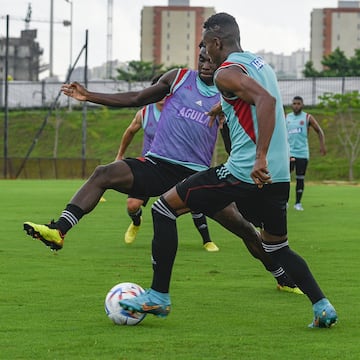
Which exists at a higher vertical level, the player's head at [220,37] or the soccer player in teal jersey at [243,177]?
the player's head at [220,37]

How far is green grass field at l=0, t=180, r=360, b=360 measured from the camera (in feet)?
21.7

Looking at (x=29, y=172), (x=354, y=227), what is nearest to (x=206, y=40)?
(x=354, y=227)

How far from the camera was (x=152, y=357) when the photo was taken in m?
6.33

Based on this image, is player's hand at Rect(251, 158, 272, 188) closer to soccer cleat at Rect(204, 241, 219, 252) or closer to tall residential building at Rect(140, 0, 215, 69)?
soccer cleat at Rect(204, 241, 219, 252)

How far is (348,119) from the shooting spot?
5762 cm

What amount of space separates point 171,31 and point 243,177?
173 metres

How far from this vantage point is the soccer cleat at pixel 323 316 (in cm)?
733

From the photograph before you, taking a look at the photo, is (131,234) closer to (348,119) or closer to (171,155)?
(171,155)

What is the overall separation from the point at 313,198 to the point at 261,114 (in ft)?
67.1

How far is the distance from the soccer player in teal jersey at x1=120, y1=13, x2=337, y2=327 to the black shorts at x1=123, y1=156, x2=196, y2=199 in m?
1.87

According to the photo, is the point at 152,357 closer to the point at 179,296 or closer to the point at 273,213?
the point at 273,213

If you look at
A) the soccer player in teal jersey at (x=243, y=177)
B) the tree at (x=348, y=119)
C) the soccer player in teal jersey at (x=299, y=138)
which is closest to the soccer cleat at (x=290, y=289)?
the soccer player in teal jersey at (x=243, y=177)

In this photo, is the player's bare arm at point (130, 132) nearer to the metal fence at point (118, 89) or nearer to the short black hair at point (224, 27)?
the short black hair at point (224, 27)

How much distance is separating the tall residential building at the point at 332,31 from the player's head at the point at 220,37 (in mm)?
161828
